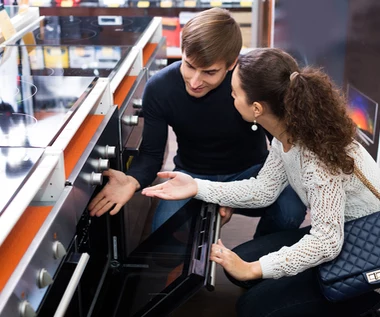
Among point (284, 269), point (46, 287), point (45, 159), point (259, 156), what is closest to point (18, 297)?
point (46, 287)

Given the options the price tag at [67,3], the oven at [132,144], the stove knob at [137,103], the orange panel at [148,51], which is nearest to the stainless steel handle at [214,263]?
the oven at [132,144]

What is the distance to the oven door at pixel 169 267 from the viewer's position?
158 cm

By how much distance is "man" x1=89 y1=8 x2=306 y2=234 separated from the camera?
75.9 inches

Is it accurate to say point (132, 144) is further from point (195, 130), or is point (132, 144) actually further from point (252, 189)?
point (252, 189)

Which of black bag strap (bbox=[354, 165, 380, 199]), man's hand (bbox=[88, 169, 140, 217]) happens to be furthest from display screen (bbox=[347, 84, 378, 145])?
man's hand (bbox=[88, 169, 140, 217])

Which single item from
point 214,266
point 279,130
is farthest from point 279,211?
point 214,266

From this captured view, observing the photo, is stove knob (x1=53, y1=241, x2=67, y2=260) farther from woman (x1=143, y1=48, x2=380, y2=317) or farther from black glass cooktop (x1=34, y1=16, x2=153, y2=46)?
black glass cooktop (x1=34, y1=16, x2=153, y2=46)

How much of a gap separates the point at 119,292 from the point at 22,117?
2.54ft

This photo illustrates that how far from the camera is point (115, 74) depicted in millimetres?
2158

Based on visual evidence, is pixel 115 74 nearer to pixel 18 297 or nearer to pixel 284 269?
pixel 284 269

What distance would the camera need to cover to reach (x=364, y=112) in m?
3.19

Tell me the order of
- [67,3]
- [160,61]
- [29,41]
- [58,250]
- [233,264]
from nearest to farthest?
[58,250] < [233,264] < [29,41] < [160,61] < [67,3]

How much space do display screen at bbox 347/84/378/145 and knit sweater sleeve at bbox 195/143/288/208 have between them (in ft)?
4.01

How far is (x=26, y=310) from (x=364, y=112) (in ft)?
7.79
